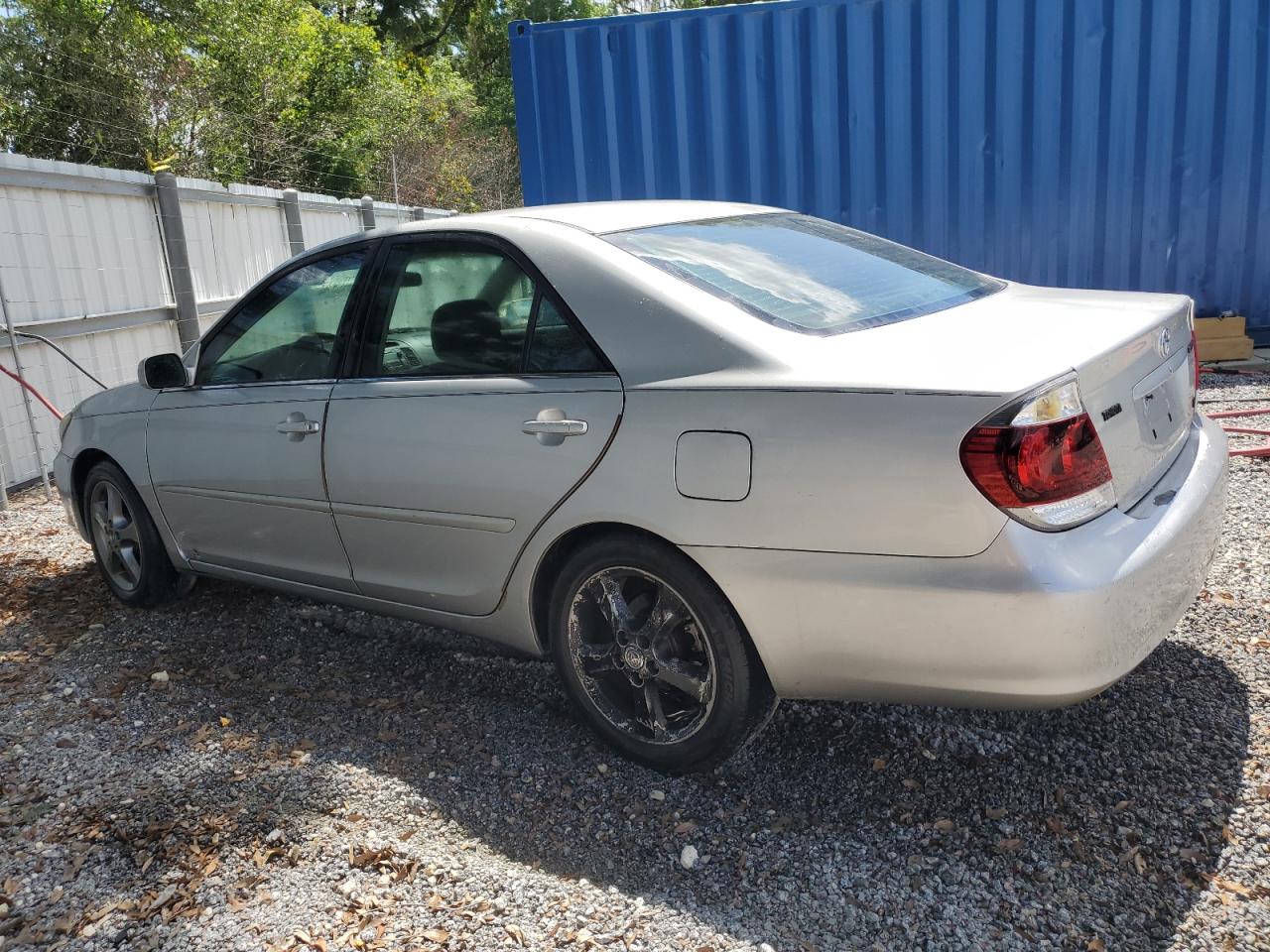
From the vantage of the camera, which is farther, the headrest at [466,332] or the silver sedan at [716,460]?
the headrest at [466,332]

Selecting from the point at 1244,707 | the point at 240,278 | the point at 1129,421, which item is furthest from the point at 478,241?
the point at 240,278

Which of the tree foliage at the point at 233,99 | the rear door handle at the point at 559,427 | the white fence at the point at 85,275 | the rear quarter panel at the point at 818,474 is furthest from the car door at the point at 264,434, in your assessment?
the tree foliage at the point at 233,99

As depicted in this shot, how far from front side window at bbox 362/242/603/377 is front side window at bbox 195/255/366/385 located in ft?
0.75

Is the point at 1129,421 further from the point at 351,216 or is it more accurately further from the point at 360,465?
the point at 351,216

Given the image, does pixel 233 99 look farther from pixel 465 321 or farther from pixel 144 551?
pixel 465 321

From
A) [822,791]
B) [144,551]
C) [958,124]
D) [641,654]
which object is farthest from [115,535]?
[958,124]

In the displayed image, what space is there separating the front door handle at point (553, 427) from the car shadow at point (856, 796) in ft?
3.16

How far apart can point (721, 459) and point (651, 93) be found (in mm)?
5903

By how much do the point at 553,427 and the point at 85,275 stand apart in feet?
20.9

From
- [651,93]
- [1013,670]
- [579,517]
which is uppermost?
[651,93]

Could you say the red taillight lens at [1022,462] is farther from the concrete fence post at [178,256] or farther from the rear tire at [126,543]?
the concrete fence post at [178,256]

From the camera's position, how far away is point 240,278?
1059 cm

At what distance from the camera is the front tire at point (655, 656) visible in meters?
2.77

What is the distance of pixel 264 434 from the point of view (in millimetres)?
3805
